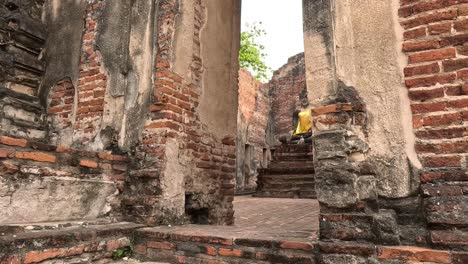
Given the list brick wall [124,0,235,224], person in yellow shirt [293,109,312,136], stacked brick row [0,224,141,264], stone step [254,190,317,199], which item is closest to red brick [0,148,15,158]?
stacked brick row [0,224,141,264]

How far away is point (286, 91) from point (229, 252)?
1765 centimetres

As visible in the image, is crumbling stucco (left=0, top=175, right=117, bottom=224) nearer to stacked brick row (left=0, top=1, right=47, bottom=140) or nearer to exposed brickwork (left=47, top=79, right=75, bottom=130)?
exposed brickwork (left=47, top=79, right=75, bottom=130)

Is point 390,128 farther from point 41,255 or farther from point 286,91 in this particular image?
point 286,91

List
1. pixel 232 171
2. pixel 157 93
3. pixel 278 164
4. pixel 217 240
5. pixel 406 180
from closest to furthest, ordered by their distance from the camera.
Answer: pixel 406 180 < pixel 217 240 < pixel 157 93 < pixel 232 171 < pixel 278 164

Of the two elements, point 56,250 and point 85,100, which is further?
point 85,100

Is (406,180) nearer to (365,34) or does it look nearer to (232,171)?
(365,34)

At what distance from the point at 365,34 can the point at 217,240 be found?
1.96 meters

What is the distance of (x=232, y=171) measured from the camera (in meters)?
4.74

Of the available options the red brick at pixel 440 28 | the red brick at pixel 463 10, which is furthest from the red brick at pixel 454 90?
the red brick at pixel 463 10

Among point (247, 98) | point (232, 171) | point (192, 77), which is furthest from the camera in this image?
point (247, 98)

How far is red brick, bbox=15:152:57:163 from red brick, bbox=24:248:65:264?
0.77 m

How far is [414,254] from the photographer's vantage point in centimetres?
218

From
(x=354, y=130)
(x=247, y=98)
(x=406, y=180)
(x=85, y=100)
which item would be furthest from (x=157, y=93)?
(x=247, y=98)

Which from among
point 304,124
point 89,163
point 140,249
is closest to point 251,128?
point 304,124
